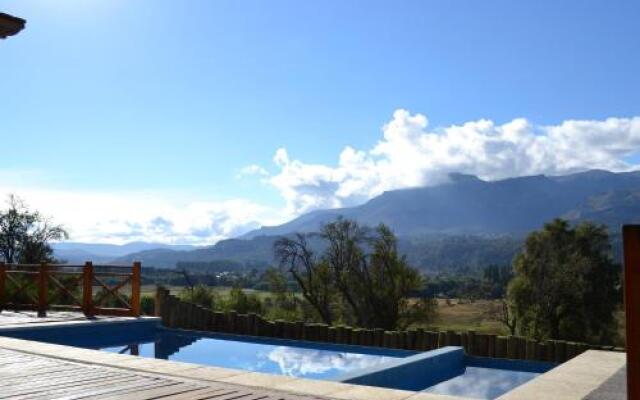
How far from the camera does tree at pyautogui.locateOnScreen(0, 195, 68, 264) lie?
28419 millimetres

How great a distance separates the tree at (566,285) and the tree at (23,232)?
2168cm

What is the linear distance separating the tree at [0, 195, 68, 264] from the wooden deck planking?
24.1 meters

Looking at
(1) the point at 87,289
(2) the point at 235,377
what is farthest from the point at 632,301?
(1) the point at 87,289

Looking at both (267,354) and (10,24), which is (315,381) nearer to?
(10,24)

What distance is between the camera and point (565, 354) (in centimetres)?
931

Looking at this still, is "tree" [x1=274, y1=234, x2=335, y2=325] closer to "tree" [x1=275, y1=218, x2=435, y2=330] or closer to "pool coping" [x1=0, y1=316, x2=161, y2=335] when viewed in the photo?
"tree" [x1=275, y1=218, x2=435, y2=330]

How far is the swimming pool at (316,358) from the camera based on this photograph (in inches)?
304

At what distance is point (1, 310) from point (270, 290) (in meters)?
21.5

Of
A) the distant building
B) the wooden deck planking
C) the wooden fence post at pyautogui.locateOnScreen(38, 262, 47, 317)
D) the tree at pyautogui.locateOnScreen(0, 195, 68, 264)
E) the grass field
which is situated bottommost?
the grass field

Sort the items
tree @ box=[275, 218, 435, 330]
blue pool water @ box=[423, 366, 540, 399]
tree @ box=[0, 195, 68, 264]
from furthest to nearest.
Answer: tree @ box=[0, 195, 68, 264] < tree @ box=[275, 218, 435, 330] < blue pool water @ box=[423, 366, 540, 399]

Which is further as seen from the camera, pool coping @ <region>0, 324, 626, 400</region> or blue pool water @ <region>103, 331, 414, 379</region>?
blue pool water @ <region>103, 331, 414, 379</region>

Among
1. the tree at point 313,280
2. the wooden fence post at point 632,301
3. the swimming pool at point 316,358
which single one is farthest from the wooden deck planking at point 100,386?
the tree at point 313,280

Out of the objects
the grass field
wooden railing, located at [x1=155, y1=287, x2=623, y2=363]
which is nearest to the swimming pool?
wooden railing, located at [x1=155, y1=287, x2=623, y2=363]

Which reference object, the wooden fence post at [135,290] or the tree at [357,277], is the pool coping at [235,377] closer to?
the wooden fence post at [135,290]
